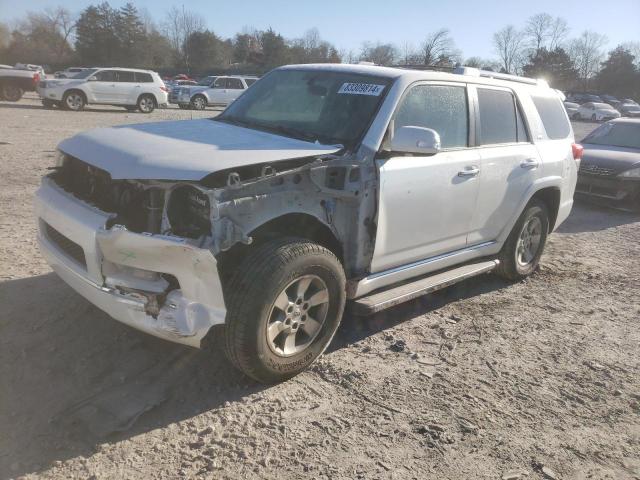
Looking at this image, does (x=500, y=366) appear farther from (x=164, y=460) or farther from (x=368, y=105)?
(x=164, y=460)

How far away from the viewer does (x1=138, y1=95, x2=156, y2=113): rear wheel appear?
22812 mm

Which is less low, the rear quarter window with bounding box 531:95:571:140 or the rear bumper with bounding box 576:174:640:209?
the rear quarter window with bounding box 531:95:571:140

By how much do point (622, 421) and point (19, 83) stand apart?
26.6 metres

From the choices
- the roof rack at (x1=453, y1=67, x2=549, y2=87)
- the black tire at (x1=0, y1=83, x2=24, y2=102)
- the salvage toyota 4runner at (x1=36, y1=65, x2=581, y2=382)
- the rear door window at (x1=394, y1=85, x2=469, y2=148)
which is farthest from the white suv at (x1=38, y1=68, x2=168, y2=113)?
the rear door window at (x1=394, y1=85, x2=469, y2=148)

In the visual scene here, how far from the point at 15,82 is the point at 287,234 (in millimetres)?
24917

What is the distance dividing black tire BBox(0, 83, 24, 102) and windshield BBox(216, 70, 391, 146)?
23.5 metres

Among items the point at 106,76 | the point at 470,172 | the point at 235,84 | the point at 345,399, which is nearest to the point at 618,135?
the point at 470,172

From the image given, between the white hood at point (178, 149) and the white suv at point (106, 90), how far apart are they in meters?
19.9

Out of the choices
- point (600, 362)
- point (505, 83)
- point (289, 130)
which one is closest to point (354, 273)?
point (289, 130)

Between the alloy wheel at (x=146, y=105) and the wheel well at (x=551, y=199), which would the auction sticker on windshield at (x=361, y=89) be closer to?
the wheel well at (x=551, y=199)

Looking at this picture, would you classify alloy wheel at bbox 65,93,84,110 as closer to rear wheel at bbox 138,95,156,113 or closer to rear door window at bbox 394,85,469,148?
rear wheel at bbox 138,95,156,113

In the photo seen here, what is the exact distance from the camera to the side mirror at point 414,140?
3605 mm

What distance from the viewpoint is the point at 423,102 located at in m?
4.12

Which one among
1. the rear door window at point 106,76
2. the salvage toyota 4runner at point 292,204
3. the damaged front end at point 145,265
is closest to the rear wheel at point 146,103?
the rear door window at point 106,76
